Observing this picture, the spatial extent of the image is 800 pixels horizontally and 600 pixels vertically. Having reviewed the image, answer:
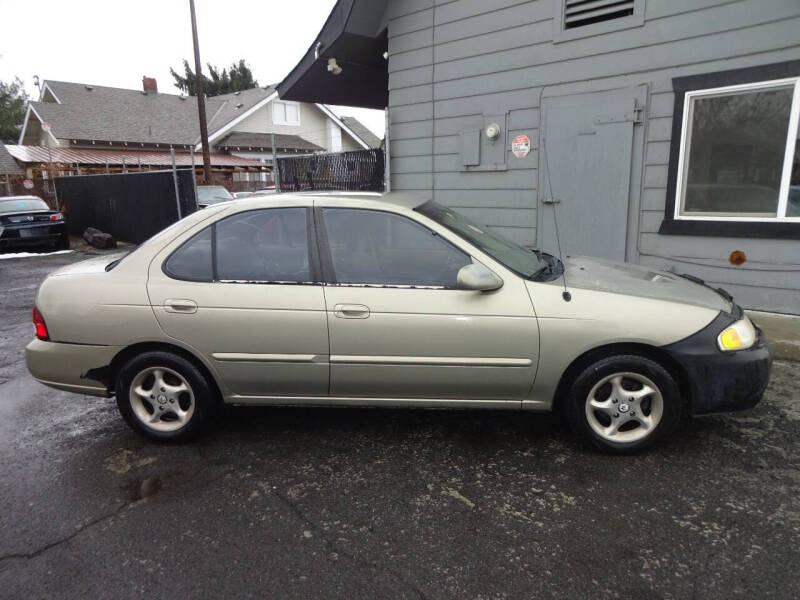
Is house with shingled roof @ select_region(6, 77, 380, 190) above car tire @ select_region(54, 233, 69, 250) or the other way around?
above

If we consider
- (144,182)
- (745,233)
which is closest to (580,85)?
(745,233)

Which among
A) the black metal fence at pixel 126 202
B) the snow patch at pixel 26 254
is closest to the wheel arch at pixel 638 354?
the black metal fence at pixel 126 202

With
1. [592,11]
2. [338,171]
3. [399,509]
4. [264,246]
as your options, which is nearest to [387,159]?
[338,171]

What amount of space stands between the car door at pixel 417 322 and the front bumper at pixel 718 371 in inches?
33.9

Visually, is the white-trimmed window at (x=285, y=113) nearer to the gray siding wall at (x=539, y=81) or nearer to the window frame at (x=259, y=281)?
the gray siding wall at (x=539, y=81)

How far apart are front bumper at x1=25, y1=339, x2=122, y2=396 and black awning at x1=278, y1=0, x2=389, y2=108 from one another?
5.86 meters

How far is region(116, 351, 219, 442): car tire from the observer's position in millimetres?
3414

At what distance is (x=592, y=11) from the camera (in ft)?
20.1

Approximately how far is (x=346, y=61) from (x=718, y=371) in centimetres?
745

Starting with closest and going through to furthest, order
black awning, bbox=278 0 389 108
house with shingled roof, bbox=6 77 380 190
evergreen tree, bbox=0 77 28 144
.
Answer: black awning, bbox=278 0 389 108 → house with shingled roof, bbox=6 77 380 190 → evergreen tree, bbox=0 77 28 144

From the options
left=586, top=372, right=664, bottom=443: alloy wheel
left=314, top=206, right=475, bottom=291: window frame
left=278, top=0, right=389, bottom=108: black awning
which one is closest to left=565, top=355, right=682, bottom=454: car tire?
left=586, top=372, right=664, bottom=443: alloy wheel

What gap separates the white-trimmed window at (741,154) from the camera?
5371 mm

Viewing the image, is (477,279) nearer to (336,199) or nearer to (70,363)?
(336,199)

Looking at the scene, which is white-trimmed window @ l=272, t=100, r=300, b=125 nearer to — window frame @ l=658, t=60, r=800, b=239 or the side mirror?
window frame @ l=658, t=60, r=800, b=239
